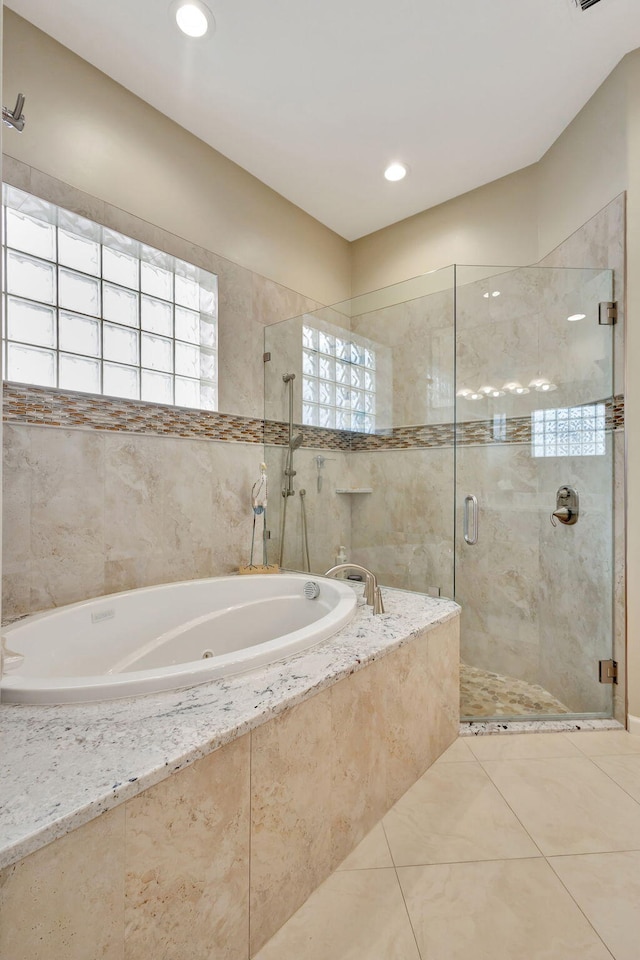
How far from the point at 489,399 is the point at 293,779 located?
80.9 inches

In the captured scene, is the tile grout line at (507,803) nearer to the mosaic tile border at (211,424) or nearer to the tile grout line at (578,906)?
the tile grout line at (578,906)

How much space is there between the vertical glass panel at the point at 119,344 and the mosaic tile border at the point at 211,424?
223mm

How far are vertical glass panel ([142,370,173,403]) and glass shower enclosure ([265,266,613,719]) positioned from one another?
1.97ft

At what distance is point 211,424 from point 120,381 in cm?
49

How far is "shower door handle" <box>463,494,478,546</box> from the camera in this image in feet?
7.63

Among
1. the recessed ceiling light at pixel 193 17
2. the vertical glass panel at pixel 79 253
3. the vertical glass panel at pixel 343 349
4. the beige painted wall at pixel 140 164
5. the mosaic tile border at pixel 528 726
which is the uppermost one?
the recessed ceiling light at pixel 193 17

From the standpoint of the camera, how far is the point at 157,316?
7.48 ft

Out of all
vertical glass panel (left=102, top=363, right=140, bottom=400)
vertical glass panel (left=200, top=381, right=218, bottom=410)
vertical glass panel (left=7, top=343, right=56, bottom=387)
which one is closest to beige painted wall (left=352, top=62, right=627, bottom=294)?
vertical glass panel (left=200, top=381, right=218, bottom=410)

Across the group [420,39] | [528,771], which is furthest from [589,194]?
[528,771]

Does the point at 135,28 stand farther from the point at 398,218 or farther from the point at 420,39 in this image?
the point at 398,218

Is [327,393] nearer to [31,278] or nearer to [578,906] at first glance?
[31,278]

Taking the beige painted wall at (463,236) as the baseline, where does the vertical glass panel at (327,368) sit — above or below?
below

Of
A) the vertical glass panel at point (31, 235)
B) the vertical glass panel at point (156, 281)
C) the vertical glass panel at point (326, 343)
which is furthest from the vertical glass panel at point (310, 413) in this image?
the vertical glass panel at point (31, 235)

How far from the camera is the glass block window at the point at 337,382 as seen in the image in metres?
2.60
